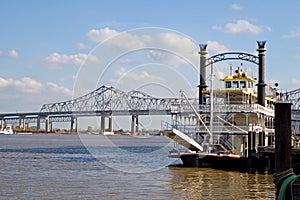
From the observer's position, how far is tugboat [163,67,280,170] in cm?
3419

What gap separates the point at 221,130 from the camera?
118 feet

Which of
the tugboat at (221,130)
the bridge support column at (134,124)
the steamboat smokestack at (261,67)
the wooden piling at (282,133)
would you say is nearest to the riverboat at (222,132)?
the tugboat at (221,130)

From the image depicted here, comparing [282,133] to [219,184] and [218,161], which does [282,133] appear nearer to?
[219,184]

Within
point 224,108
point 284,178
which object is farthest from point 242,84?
point 284,178

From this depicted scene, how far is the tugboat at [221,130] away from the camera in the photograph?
3419 centimetres

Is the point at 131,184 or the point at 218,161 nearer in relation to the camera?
the point at 131,184

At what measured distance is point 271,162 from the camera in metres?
31.3

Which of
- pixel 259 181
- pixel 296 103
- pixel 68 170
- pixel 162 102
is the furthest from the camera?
pixel 162 102

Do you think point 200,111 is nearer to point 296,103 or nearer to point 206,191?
point 206,191

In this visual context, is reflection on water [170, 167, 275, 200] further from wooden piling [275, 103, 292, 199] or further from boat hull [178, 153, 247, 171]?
wooden piling [275, 103, 292, 199]

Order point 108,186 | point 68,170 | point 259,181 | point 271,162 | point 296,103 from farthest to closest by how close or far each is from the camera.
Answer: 1. point 296,103
2. point 68,170
3. point 271,162
4. point 259,181
5. point 108,186

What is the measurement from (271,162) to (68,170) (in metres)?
12.0

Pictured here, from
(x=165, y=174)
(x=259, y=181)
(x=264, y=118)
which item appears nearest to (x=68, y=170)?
(x=165, y=174)

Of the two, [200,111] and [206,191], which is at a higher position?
[200,111]
